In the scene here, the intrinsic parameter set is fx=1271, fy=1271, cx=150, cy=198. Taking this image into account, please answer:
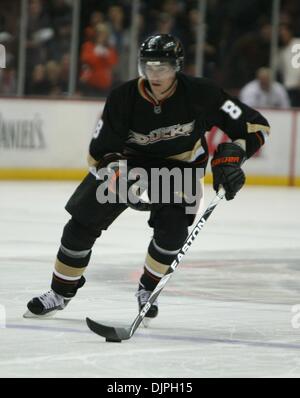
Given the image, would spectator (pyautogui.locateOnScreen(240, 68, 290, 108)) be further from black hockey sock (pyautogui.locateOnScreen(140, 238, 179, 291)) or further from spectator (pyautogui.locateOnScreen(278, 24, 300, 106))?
black hockey sock (pyautogui.locateOnScreen(140, 238, 179, 291))

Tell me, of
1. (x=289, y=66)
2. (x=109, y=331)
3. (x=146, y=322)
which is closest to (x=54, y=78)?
(x=289, y=66)

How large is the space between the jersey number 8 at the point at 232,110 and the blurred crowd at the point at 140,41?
29.4ft

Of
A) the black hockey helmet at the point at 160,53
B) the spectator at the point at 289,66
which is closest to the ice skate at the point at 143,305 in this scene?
the black hockey helmet at the point at 160,53

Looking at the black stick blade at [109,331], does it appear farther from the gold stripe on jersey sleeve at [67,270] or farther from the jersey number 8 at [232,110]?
the jersey number 8 at [232,110]

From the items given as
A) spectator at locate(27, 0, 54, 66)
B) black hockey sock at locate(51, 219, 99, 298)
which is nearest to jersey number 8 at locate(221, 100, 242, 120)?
black hockey sock at locate(51, 219, 99, 298)

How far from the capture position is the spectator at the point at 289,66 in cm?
1609

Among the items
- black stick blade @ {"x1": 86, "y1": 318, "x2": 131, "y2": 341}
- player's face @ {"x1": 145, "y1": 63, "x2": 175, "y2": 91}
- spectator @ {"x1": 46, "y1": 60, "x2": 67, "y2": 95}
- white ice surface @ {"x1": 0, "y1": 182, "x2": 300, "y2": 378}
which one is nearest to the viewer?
white ice surface @ {"x1": 0, "y1": 182, "x2": 300, "y2": 378}

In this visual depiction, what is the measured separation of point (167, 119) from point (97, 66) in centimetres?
974

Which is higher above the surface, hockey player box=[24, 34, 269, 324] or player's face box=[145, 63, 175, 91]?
player's face box=[145, 63, 175, 91]

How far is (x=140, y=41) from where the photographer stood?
1558cm

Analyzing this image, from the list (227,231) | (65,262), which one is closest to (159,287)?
(65,262)

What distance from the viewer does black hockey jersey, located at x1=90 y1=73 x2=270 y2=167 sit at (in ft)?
18.8

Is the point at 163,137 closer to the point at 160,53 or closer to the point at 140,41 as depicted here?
the point at 160,53
